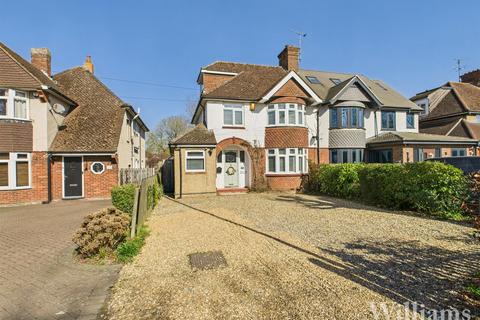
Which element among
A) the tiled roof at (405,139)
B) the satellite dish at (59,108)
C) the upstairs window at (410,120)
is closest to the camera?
the satellite dish at (59,108)

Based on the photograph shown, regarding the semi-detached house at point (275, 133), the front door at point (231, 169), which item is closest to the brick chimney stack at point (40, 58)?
the semi-detached house at point (275, 133)

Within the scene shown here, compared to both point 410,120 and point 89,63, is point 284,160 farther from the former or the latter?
point 89,63

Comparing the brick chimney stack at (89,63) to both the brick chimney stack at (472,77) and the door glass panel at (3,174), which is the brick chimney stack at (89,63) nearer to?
the door glass panel at (3,174)

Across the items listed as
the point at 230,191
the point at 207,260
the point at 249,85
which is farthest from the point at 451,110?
the point at 207,260

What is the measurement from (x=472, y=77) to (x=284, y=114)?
32.0m

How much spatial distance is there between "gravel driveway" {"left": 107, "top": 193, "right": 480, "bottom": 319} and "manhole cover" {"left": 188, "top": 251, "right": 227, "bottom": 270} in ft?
0.14

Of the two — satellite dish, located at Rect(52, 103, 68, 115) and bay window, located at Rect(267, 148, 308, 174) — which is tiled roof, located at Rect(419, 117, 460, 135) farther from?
satellite dish, located at Rect(52, 103, 68, 115)

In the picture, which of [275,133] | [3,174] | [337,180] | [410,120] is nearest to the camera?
[3,174]

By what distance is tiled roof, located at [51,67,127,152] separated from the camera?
586 inches

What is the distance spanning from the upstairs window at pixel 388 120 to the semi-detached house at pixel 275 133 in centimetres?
8

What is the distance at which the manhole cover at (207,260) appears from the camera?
5.18 metres

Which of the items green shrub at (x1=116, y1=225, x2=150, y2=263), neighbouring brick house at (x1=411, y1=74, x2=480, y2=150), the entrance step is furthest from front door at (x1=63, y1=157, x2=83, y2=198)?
neighbouring brick house at (x1=411, y1=74, x2=480, y2=150)

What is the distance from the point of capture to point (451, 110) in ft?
85.8

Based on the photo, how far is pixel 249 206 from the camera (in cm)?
1220
